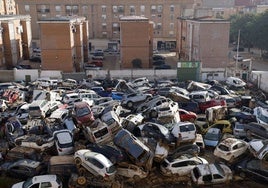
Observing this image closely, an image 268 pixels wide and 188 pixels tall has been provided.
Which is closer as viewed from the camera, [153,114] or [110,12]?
[153,114]

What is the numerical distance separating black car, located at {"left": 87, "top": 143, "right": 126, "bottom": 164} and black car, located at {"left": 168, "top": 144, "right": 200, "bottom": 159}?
260cm

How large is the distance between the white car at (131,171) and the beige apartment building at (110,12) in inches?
1918

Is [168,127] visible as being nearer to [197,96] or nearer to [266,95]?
[197,96]

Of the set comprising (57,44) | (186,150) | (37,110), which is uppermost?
(57,44)

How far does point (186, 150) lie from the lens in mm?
16500

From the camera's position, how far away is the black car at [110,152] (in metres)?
15.0

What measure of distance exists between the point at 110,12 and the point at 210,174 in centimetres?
5228

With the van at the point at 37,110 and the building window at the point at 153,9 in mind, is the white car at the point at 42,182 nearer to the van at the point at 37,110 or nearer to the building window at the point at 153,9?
the van at the point at 37,110

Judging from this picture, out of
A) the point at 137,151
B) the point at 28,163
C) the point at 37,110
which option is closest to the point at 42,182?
the point at 28,163

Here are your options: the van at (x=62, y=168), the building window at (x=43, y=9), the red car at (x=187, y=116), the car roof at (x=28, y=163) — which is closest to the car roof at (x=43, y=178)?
the van at (x=62, y=168)

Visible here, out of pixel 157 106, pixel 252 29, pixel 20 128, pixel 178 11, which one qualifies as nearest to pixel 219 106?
pixel 157 106

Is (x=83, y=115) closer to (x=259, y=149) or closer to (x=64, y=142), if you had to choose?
(x=64, y=142)

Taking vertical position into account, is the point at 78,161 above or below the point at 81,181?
above

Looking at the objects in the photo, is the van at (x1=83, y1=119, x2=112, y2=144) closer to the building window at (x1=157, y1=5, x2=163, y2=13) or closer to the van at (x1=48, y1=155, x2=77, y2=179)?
the van at (x1=48, y1=155, x2=77, y2=179)
